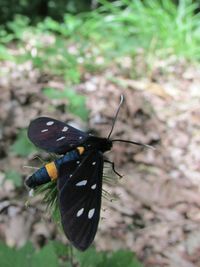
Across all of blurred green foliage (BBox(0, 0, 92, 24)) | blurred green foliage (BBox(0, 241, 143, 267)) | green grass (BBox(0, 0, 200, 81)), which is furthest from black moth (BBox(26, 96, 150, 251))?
blurred green foliage (BBox(0, 0, 92, 24))

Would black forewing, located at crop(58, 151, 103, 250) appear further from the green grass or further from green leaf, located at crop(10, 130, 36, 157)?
the green grass

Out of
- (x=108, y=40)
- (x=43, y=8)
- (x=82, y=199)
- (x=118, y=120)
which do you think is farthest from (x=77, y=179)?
(x=43, y=8)

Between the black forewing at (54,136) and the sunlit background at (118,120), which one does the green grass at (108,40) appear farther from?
A: the black forewing at (54,136)

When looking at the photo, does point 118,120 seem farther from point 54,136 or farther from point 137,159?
point 54,136

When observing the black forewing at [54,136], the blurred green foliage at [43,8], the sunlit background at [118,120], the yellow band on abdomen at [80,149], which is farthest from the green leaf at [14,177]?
the blurred green foliage at [43,8]

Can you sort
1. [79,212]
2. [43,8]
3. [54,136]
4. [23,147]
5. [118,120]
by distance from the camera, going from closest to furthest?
[79,212] < [54,136] < [23,147] < [118,120] < [43,8]
